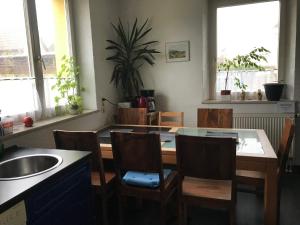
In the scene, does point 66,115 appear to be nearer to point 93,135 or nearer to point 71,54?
point 71,54

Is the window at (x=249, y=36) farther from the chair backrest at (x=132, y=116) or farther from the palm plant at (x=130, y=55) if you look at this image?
the chair backrest at (x=132, y=116)

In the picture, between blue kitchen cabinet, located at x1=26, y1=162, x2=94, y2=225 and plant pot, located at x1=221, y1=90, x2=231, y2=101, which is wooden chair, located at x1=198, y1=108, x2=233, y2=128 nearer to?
plant pot, located at x1=221, y1=90, x2=231, y2=101

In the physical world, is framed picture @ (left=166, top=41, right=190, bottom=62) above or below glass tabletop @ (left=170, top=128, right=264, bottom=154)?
above

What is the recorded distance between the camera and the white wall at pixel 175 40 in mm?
3477

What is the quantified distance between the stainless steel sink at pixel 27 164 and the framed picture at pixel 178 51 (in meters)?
2.37

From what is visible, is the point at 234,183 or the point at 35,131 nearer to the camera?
the point at 234,183

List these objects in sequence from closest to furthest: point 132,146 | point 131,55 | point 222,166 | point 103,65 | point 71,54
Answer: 1. point 222,166
2. point 132,146
3. point 71,54
4. point 103,65
5. point 131,55

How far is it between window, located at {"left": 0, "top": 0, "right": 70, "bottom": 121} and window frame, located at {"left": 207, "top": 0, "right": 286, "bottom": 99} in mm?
1969

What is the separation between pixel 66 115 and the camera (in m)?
2.84

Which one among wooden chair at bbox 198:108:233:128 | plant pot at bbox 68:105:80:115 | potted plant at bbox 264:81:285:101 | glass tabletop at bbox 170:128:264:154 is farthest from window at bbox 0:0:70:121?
potted plant at bbox 264:81:285:101

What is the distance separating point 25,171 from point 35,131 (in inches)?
22.0

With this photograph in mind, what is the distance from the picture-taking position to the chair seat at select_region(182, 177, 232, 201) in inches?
74.8

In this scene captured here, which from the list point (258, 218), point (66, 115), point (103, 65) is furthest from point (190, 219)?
point (103, 65)

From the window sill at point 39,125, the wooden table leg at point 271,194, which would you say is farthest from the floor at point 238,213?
the window sill at point 39,125
